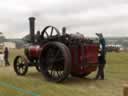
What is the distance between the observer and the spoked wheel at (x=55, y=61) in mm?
10250

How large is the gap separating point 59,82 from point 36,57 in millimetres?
2057

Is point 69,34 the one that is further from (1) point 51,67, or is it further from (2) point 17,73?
(2) point 17,73

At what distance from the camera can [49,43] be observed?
10984 mm

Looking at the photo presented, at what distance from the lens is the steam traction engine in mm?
10477

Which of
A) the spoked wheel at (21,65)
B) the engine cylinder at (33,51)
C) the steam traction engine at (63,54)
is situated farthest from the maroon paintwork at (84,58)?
the spoked wheel at (21,65)

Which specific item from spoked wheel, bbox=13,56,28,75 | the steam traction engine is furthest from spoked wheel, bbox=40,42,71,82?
spoked wheel, bbox=13,56,28,75

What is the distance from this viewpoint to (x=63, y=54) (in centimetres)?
1022

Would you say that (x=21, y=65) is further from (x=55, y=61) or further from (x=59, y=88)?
(x=59, y=88)

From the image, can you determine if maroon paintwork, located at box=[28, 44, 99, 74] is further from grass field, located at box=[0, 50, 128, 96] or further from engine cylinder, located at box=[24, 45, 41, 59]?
engine cylinder, located at box=[24, 45, 41, 59]

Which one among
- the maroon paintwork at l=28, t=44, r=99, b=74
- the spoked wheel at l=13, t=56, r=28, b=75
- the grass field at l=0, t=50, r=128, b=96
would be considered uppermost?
the maroon paintwork at l=28, t=44, r=99, b=74

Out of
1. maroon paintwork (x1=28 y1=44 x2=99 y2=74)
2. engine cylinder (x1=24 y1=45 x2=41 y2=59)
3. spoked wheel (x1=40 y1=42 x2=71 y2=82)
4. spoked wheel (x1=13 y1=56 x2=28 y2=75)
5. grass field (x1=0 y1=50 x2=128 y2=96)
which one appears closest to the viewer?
grass field (x1=0 y1=50 x2=128 y2=96)

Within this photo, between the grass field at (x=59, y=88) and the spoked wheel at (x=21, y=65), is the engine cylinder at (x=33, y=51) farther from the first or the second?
the grass field at (x=59, y=88)

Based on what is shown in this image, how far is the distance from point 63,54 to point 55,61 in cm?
82

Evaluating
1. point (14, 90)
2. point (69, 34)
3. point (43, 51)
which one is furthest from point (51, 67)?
point (14, 90)
